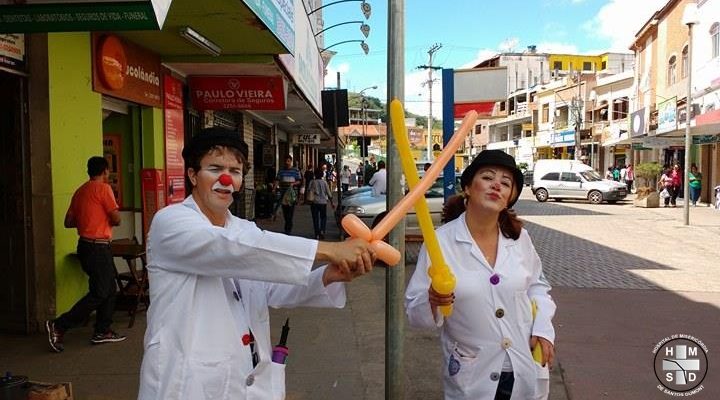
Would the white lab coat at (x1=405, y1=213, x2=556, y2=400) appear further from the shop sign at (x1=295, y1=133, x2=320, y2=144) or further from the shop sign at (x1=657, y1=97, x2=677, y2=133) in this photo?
the shop sign at (x1=295, y1=133, x2=320, y2=144)

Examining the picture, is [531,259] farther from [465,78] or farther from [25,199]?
[25,199]

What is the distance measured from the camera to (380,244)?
1.66 m

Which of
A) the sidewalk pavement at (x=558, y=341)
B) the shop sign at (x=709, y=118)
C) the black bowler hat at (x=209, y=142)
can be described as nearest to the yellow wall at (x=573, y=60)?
the shop sign at (x=709, y=118)

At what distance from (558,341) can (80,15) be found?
4.82 meters

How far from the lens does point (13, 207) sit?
5.64 metres

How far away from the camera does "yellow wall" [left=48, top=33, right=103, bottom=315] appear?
18.5ft

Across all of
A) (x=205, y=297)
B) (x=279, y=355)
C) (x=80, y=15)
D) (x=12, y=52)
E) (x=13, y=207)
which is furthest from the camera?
(x=13, y=207)

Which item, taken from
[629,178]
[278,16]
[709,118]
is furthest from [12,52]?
[629,178]

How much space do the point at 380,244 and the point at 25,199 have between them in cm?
494

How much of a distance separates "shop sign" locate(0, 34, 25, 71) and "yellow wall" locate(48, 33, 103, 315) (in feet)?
0.75

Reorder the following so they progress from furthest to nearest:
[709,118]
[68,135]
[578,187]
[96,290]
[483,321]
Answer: [578,187] < [709,118] < [68,135] < [96,290] < [483,321]

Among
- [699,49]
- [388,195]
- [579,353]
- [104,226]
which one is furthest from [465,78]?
[699,49]

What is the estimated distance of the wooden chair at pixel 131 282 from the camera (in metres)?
6.01

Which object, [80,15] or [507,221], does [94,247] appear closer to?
[80,15]
